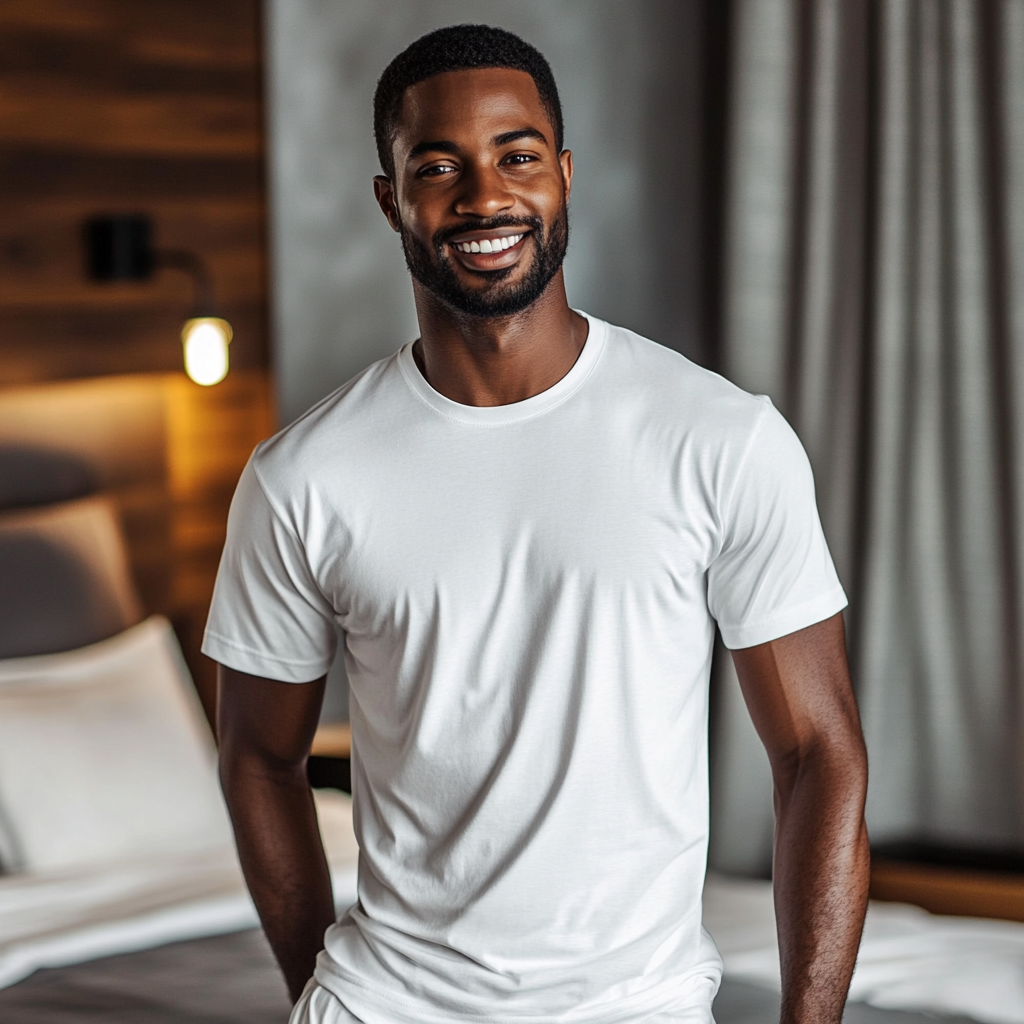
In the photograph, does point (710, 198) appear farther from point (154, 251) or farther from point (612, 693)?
point (612, 693)

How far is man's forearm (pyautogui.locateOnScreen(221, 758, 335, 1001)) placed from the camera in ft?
5.10

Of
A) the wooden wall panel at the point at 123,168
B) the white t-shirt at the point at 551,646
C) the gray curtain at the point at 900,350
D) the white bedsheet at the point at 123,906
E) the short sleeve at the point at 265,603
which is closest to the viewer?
the white t-shirt at the point at 551,646

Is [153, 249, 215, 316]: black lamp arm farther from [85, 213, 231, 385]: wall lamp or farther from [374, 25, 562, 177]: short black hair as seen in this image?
[374, 25, 562, 177]: short black hair

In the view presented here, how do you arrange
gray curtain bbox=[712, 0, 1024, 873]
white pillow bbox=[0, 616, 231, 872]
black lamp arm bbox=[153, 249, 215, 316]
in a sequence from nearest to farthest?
1. white pillow bbox=[0, 616, 231, 872]
2. black lamp arm bbox=[153, 249, 215, 316]
3. gray curtain bbox=[712, 0, 1024, 873]

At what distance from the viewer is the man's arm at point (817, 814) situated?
1.35 metres

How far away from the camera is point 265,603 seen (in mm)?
1458

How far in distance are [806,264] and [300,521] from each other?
2.47 m

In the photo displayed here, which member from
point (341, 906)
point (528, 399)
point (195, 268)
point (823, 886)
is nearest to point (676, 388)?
point (528, 399)

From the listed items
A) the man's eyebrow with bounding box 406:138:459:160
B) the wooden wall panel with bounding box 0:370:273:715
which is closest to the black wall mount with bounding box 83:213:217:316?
the wooden wall panel with bounding box 0:370:273:715

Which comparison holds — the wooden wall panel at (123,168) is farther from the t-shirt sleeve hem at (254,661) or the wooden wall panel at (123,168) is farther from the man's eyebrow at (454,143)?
the man's eyebrow at (454,143)

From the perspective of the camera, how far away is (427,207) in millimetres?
1359

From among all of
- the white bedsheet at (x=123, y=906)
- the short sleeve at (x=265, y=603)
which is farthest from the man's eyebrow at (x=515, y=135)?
the white bedsheet at (x=123, y=906)

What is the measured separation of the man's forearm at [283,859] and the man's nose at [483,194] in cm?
63

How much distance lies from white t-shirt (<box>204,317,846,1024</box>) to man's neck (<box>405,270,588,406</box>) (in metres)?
0.02
